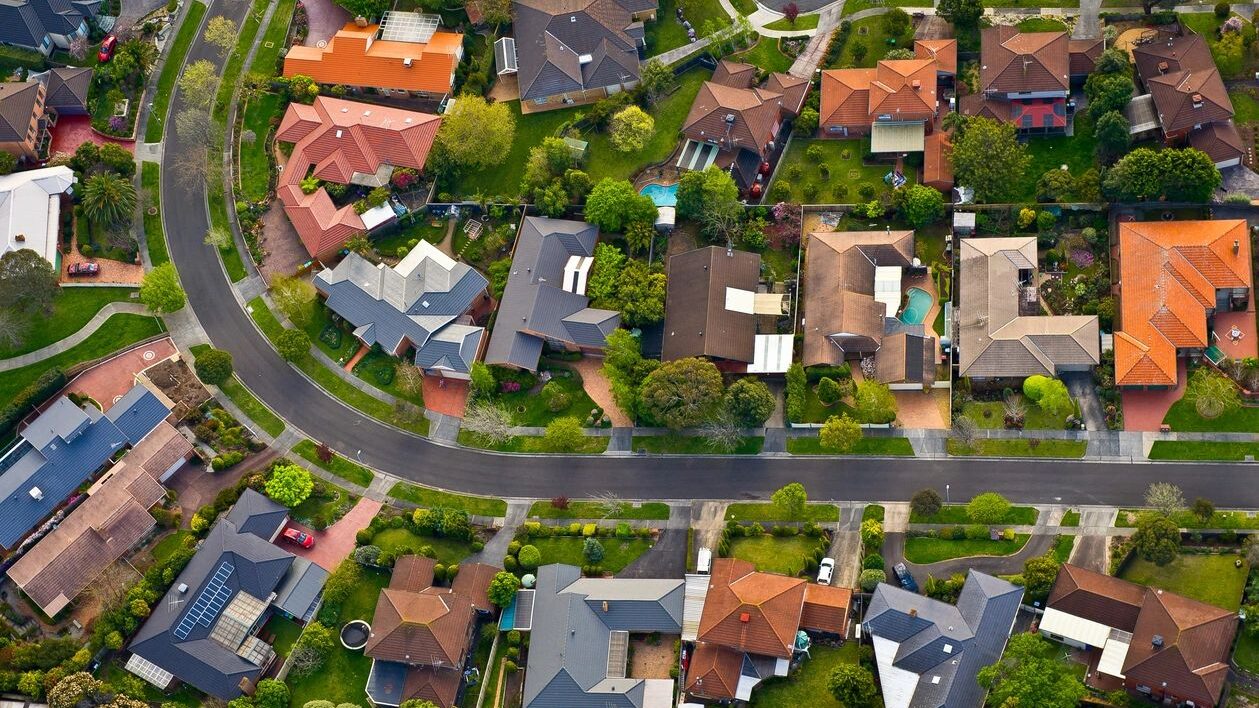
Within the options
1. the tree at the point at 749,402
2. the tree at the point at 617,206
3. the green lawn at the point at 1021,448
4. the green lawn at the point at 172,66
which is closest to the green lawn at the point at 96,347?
the green lawn at the point at 172,66

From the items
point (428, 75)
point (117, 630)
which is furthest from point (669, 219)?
point (117, 630)

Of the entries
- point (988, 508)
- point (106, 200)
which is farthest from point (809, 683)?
point (106, 200)

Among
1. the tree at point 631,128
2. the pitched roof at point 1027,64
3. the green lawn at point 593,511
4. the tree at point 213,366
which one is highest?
the pitched roof at point 1027,64

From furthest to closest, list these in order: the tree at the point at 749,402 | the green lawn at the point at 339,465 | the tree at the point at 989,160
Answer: the green lawn at the point at 339,465
the tree at the point at 989,160
the tree at the point at 749,402

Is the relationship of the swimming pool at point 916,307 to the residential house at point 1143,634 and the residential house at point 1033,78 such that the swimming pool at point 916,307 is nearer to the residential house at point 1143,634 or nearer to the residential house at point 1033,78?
the residential house at point 1033,78

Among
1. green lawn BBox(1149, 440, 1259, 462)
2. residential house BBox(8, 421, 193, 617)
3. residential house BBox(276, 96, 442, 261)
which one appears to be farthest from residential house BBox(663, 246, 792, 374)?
residential house BBox(8, 421, 193, 617)

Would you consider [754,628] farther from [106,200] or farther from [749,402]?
[106,200]

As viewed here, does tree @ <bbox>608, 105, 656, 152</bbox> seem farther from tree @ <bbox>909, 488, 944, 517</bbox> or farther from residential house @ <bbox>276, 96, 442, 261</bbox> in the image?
tree @ <bbox>909, 488, 944, 517</bbox>
